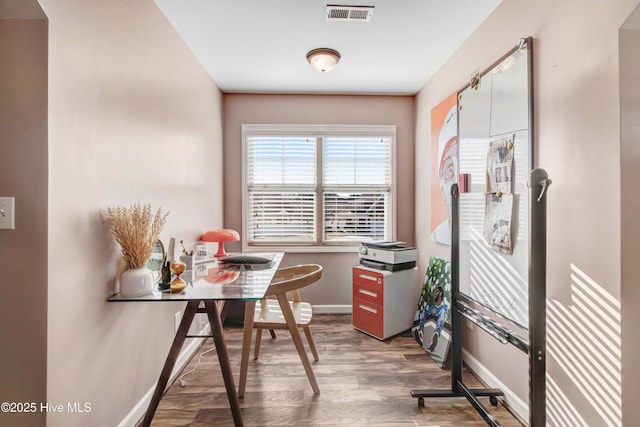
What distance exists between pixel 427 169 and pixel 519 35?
149 centimetres

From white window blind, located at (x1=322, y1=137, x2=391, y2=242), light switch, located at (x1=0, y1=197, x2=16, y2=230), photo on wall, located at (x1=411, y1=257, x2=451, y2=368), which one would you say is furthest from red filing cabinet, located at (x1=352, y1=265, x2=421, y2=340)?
light switch, located at (x1=0, y1=197, x2=16, y2=230)

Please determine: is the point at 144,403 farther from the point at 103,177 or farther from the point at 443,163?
the point at 443,163

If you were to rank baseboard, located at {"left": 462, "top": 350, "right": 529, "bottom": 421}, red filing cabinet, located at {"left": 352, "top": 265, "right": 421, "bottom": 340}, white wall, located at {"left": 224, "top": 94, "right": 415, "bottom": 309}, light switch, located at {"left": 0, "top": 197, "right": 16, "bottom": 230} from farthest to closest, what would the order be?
1. white wall, located at {"left": 224, "top": 94, "right": 415, "bottom": 309}
2. red filing cabinet, located at {"left": 352, "top": 265, "right": 421, "bottom": 340}
3. baseboard, located at {"left": 462, "top": 350, "right": 529, "bottom": 421}
4. light switch, located at {"left": 0, "top": 197, "right": 16, "bottom": 230}

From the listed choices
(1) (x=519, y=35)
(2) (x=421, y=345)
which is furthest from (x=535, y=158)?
(2) (x=421, y=345)

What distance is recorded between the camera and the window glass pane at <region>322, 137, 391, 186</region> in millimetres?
3557

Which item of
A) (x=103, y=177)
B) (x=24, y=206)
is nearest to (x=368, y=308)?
(x=103, y=177)

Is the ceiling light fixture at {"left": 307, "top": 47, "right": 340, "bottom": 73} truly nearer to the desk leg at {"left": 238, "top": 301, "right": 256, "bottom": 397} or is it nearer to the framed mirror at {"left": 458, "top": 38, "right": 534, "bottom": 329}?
the framed mirror at {"left": 458, "top": 38, "right": 534, "bottom": 329}

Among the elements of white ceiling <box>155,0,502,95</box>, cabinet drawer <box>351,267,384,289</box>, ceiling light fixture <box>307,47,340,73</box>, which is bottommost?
cabinet drawer <box>351,267,384,289</box>

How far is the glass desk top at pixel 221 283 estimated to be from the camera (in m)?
1.50

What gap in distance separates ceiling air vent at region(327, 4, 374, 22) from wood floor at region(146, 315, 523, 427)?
2.56m

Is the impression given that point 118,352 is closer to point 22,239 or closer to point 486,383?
point 22,239

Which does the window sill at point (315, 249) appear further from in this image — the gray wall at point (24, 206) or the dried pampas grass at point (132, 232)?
the gray wall at point (24, 206)

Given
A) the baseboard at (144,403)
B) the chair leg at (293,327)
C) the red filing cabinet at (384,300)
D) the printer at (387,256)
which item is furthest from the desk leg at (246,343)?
the printer at (387,256)

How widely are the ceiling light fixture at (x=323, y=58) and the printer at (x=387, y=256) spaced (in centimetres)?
173
